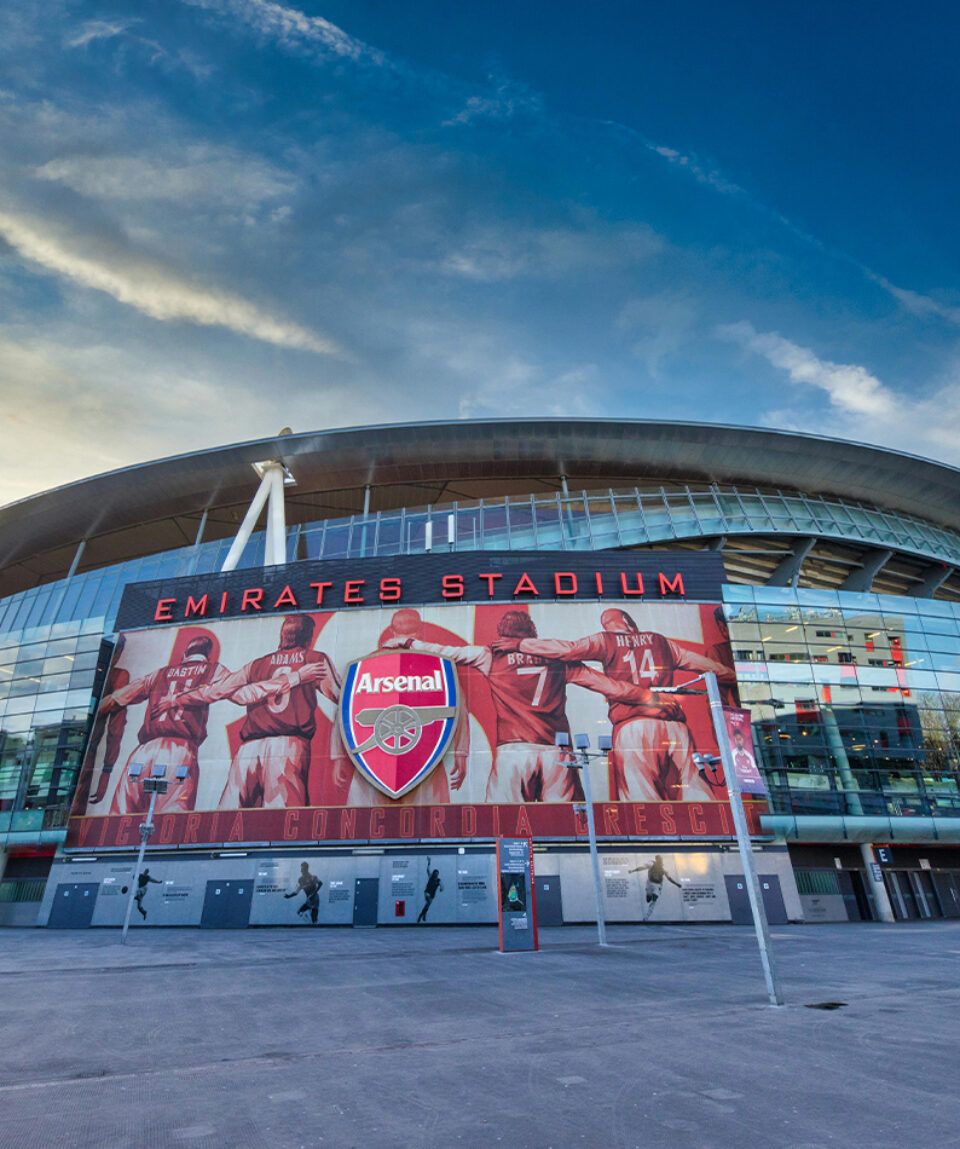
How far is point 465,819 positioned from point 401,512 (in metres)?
22.1

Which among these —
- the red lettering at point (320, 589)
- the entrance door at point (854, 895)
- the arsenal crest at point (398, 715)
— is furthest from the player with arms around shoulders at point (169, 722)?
the entrance door at point (854, 895)

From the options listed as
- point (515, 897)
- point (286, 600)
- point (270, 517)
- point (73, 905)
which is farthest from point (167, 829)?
point (515, 897)

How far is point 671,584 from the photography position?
40.3m

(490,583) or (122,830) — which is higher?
(490,583)

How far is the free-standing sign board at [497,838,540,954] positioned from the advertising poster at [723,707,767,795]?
8953 mm

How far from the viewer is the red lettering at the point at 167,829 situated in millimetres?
36562

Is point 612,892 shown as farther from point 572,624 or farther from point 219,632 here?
point 219,632

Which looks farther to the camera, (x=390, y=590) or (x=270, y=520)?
(x=270, y=520)

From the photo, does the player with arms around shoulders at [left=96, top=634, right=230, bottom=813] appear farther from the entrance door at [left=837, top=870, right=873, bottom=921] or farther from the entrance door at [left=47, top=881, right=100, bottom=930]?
the entrance door at [left=837, top=870, right=873, bottom=921]

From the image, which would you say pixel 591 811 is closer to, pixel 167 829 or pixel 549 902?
pixel 549 902

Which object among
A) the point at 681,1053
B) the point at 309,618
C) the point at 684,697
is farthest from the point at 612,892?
the point at 681,1053

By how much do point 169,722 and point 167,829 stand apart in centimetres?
585

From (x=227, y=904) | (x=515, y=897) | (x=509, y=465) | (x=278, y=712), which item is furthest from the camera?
(x=509, y=465)

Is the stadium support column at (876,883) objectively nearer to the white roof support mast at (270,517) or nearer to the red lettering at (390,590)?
the red lettering at (390,590)
